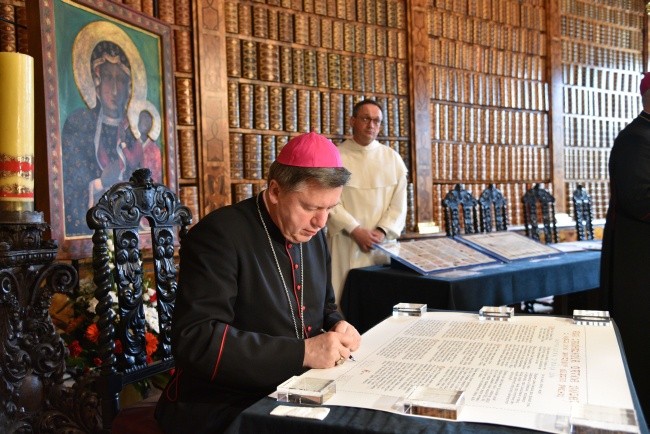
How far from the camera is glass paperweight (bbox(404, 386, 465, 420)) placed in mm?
1117

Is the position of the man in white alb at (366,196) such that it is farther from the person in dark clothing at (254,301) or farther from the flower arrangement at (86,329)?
the person in dark clothing at (254,301)

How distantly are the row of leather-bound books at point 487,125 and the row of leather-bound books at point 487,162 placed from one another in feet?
0.28

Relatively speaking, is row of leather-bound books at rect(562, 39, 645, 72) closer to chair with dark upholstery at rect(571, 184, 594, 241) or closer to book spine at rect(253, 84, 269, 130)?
chair with dark upholstery at rect(571, 184, 594, 241)

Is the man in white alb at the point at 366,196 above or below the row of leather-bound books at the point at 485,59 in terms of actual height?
below

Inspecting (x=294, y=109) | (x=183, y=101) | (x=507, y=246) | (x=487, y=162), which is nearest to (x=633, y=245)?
(x=507, y=246)

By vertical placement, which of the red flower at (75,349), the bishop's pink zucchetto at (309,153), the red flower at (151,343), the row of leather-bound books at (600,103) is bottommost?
the red flower at (75,349)

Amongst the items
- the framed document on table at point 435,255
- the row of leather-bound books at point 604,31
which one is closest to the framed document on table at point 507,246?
the framed document on table at point 435,255

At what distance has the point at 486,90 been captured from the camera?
24.0 feet

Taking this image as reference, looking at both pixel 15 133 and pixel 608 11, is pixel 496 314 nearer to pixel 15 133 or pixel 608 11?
pixel 15 133

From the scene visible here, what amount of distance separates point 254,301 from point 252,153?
3799 mm

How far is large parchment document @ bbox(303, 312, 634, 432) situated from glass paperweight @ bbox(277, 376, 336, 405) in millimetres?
23

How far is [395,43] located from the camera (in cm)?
649

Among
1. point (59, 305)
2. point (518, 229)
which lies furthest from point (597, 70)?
point (59, 305)

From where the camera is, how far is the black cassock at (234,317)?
5.12ft
